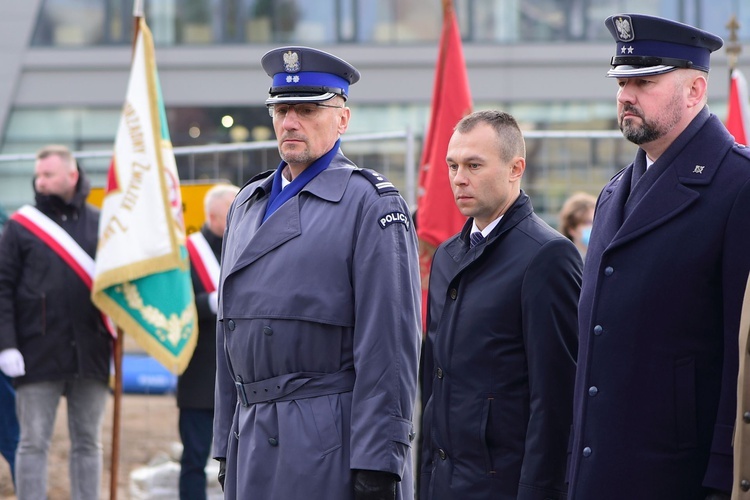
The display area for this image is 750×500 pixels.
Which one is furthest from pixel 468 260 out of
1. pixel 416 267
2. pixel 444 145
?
pixel 444 145

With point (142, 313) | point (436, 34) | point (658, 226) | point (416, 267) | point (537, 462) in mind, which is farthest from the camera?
point (436, 34)

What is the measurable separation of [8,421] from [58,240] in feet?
4.36

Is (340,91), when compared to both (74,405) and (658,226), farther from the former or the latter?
(74,405)

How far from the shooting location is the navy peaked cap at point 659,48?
3.38 m

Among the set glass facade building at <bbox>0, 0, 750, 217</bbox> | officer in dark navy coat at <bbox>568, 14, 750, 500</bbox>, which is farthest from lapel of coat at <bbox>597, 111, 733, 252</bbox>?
glass facade building at <bbox>0, 0, 750, 217</bbox>

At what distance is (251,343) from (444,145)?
356 cm

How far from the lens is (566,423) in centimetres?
383

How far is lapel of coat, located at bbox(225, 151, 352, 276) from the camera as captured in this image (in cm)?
394

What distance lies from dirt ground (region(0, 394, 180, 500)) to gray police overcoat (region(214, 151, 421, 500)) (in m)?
4.65

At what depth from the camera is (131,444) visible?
9.59 meters

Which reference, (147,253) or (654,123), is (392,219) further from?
(147,253)

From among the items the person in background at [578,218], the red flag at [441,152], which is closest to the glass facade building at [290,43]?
the red flag at [441,152]

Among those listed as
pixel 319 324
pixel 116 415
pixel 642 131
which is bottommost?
pixel 116 415

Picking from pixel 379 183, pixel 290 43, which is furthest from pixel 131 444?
pixel 290 43
